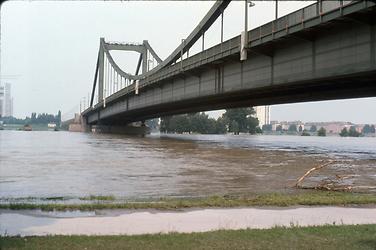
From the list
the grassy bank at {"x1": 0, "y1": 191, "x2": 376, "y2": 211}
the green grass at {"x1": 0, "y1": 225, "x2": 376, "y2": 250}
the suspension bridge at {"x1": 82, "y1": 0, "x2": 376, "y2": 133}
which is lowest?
the grassy bank at {"x1": 0, "y1": 191, "x2": 376, "y2": 211}

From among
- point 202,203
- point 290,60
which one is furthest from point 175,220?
point 290,60

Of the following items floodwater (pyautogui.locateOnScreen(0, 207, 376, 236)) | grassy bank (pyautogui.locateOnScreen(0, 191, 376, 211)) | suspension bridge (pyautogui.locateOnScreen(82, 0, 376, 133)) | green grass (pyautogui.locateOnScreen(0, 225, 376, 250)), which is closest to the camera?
green grass (pyautogui.locateOnScreen(0, 225, 376, 250))

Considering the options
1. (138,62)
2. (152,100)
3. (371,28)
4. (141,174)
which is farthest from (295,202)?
(138,62)

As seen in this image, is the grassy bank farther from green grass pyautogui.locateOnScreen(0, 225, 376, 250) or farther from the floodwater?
green grass pyautogui.locateOnScreen(0, 225, 376, 250)

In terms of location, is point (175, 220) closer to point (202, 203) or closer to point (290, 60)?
point (202, 203)

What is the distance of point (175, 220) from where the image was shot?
33.8ft

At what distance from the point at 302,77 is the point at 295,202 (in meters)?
23.0

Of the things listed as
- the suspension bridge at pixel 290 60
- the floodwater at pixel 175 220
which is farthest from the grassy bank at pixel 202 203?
the suspension bridge at pixel 290 60

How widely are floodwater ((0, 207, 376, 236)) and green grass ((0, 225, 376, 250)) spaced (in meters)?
0.79

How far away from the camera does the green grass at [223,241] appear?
7281mm

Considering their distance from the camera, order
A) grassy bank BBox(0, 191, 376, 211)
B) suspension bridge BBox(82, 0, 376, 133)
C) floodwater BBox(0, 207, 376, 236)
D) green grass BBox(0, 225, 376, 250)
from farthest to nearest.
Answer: suspension bridge BBox(82, 0, 376, 133) < grassy bank BBox(0, 191, 376, 211) < floodwater BBox(0, 207, 376, 236) < green grass BBox(0, 225, 376, 250)

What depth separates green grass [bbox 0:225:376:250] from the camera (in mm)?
Result: 7281

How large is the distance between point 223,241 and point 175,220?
2625 mm

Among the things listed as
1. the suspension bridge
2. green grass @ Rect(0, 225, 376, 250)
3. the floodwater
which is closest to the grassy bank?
the floodwater
